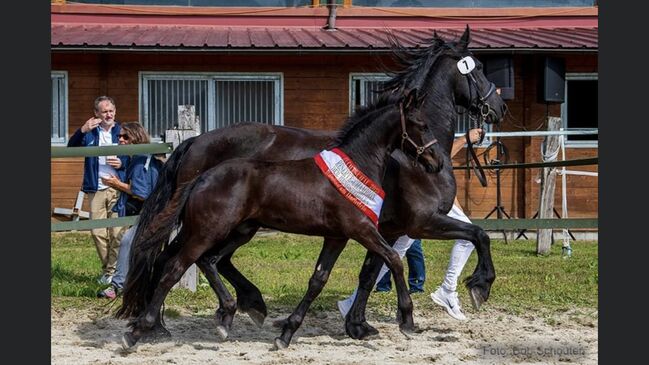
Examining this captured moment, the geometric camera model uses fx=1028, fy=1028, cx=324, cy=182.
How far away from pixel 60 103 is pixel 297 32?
3.75 meters

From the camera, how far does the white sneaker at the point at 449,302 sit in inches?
320

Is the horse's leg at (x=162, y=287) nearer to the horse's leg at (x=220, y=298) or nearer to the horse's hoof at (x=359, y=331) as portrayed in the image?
the horse's leg at (x=220, y=298)

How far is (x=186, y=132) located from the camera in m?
9.20

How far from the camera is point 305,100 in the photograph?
1549 centimetres

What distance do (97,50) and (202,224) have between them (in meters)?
8.25

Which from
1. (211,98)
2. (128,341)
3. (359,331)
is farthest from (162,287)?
(211,98)

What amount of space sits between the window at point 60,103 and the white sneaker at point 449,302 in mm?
8682

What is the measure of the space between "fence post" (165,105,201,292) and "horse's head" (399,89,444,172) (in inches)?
106

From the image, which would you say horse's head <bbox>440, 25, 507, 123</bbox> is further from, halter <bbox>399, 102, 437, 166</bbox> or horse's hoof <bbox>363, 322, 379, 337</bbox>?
horse's hoof <bbox>363, 322, 379, 337</bbox>

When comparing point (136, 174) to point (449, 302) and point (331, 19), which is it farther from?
point (331, 19)

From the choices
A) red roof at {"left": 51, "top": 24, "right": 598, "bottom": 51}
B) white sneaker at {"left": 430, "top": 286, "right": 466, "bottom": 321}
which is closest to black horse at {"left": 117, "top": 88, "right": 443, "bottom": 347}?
white sneaker at {"left": 430, "top": 286, "right": 466, "bottom": 321}

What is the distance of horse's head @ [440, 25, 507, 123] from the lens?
26.3 feet

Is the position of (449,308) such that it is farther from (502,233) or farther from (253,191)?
(502,233)

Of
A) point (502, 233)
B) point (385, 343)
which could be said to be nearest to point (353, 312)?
point (385, 343)
